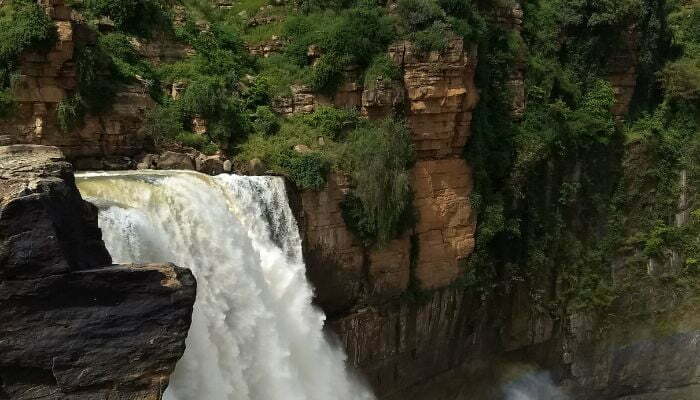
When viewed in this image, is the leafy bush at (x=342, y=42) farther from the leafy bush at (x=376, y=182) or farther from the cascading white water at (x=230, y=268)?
the cascading white water at (x=230, y=268)

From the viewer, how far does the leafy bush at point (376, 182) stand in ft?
50.3

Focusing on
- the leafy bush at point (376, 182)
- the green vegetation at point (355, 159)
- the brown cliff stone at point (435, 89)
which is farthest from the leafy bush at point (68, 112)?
the brown cliff stone at point (435, 89)

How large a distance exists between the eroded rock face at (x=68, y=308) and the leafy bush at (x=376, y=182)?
8210 mm

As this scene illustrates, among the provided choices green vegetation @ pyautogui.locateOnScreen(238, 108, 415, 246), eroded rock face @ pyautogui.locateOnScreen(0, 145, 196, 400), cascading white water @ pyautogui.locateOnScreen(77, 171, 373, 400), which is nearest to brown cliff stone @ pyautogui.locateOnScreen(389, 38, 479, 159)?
green vegetation @ pyautogui.locateOnScreen(238, 108, 415, 246)

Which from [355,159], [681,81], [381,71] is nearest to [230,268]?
[355,159]

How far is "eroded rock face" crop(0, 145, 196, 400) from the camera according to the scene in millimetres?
6652

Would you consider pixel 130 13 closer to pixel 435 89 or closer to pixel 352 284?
pixel 435 89

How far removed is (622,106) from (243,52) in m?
13.3

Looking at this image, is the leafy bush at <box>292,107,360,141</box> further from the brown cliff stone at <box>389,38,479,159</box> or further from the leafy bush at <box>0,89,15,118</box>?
the leafy bush at <box>0,89,15,118</box>

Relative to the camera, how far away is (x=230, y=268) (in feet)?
37.7

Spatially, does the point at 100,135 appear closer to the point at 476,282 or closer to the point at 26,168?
the point at 26,168

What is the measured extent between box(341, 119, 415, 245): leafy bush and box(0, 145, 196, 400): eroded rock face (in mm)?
8210

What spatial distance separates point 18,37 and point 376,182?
847cm

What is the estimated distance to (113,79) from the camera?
15125 mm
